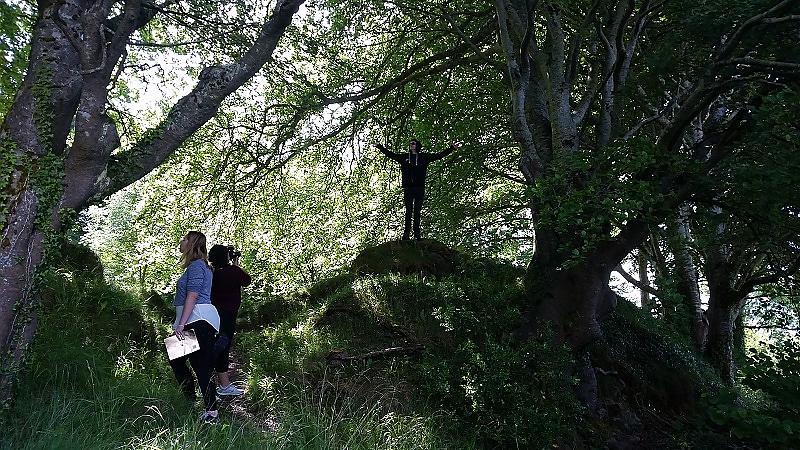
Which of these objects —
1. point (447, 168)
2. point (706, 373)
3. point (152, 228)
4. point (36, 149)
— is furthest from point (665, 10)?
point (152, 228)

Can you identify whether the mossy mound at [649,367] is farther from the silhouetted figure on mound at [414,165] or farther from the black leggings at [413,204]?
the silhouetted figure on mound at [414,165]

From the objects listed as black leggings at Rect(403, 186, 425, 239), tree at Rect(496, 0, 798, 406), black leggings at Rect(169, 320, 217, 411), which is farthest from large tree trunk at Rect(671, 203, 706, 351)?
black leggings at Rect(169, 320, 217, 411)

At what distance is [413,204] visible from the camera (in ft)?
30.3

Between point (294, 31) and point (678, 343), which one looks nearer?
point (294, 31)

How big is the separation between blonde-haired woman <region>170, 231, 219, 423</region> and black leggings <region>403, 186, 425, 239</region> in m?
4.28

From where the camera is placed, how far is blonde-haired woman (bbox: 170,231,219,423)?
4.49 metres

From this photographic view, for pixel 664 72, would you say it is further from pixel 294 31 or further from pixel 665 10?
pixel 294 31

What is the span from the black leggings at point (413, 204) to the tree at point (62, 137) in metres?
3.99

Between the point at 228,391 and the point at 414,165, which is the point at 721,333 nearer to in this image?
the point at 414,165

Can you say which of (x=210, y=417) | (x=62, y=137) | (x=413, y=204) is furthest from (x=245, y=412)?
(x=413, y=204)

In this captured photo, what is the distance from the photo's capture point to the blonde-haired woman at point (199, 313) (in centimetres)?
449

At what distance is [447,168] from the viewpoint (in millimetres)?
9797

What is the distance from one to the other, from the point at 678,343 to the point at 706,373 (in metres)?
0.69

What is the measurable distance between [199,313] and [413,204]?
5.21 metres
